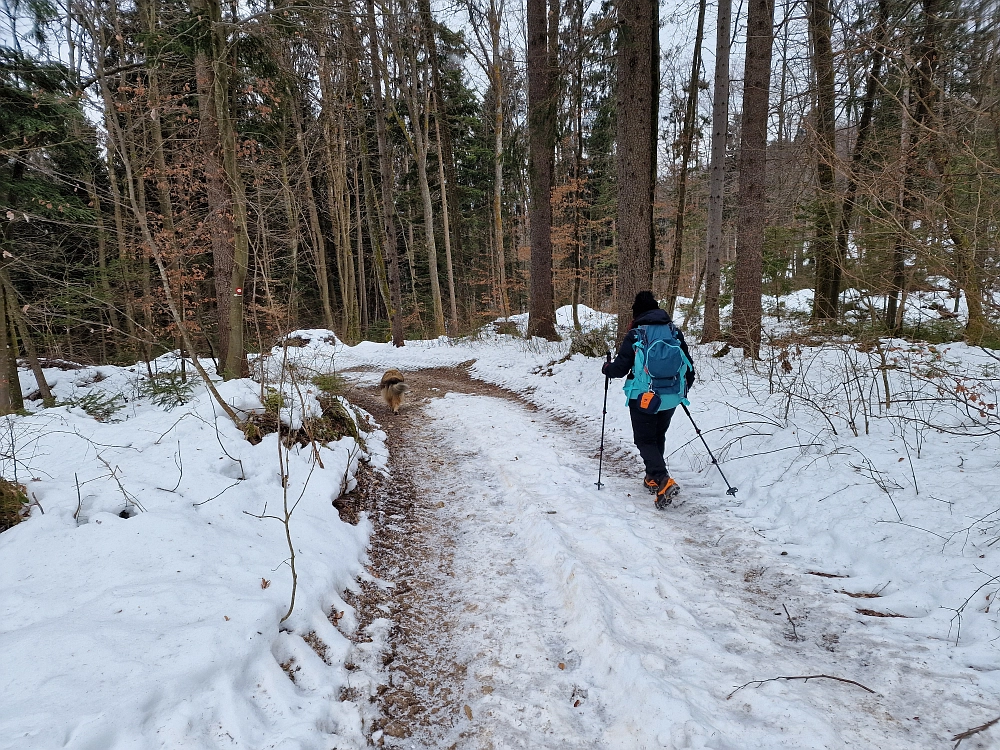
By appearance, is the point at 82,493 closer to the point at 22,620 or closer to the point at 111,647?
the point at 22,620

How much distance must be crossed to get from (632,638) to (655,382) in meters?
2.67

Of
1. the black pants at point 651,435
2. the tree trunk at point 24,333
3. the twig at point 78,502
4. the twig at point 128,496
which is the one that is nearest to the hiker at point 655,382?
the black pants at point 651,435

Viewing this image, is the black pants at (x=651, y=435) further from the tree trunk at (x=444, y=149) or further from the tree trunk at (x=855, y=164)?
the tree trunk at (x=444, y=149)

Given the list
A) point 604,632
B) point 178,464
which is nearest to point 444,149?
point 178,464

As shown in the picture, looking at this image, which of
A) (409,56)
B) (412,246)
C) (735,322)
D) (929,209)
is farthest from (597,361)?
(412,246)

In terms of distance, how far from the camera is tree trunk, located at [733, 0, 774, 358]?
8109 mm

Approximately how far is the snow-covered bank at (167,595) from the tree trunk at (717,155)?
9.34 metres

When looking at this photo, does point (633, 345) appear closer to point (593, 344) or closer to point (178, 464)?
point (178, 464)

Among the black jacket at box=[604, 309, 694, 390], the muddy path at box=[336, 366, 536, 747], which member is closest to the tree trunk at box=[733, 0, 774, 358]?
the black jacket at box=[604, 309, 694, 390]

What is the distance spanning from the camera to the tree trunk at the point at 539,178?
454 inches

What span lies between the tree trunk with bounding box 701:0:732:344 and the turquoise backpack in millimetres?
6157

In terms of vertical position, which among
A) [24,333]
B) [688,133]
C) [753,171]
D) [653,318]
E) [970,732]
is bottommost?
[970,732]

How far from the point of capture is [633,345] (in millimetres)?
4938

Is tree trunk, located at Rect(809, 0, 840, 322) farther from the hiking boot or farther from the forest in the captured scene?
the hiking boot
